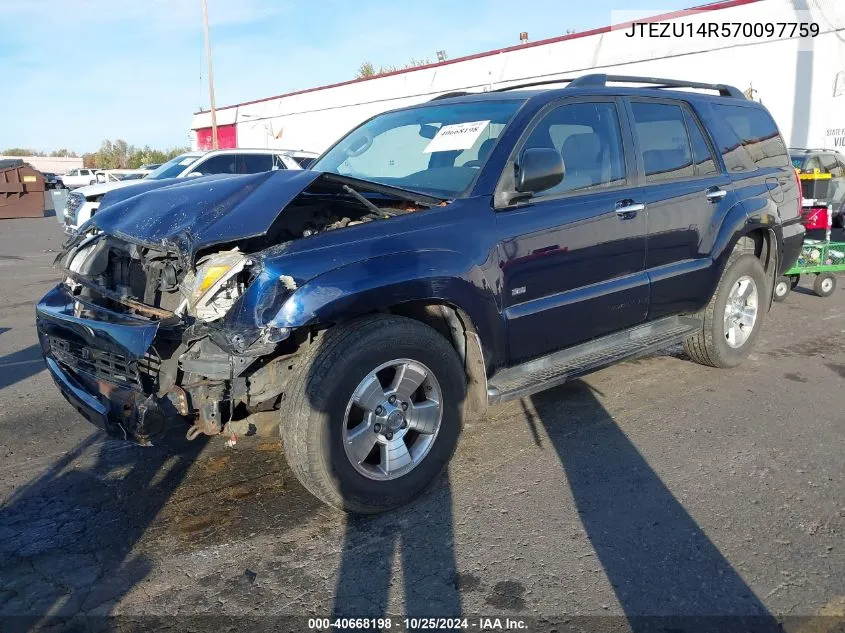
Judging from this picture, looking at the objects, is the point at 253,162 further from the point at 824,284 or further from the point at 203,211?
the point at 203,211

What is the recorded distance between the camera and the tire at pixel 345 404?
9.66 ft

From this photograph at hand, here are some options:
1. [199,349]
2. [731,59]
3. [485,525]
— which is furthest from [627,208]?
[731,59]

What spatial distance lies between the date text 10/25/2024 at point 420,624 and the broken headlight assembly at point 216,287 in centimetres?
131

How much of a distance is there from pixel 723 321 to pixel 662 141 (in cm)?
146

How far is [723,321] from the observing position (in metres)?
5.15

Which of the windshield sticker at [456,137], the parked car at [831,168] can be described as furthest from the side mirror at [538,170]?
the parked car at [831,168]

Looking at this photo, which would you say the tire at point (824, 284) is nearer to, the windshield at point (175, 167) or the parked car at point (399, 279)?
the parked car at point (399, 279)

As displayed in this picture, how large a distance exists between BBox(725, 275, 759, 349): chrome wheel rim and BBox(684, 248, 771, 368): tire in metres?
0.02

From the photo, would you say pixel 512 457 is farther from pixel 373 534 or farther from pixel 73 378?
pixel 73 378

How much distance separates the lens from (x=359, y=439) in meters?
3.12

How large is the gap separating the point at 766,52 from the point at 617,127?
15.4 metres

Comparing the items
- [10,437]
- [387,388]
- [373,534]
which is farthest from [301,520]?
[10,437]

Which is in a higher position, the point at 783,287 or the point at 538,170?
the point at 538,170

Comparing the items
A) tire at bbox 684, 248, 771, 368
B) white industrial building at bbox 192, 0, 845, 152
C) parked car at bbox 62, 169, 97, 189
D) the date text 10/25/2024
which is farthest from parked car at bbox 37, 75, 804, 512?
parked car at bbox 62, 169, 97, 189
